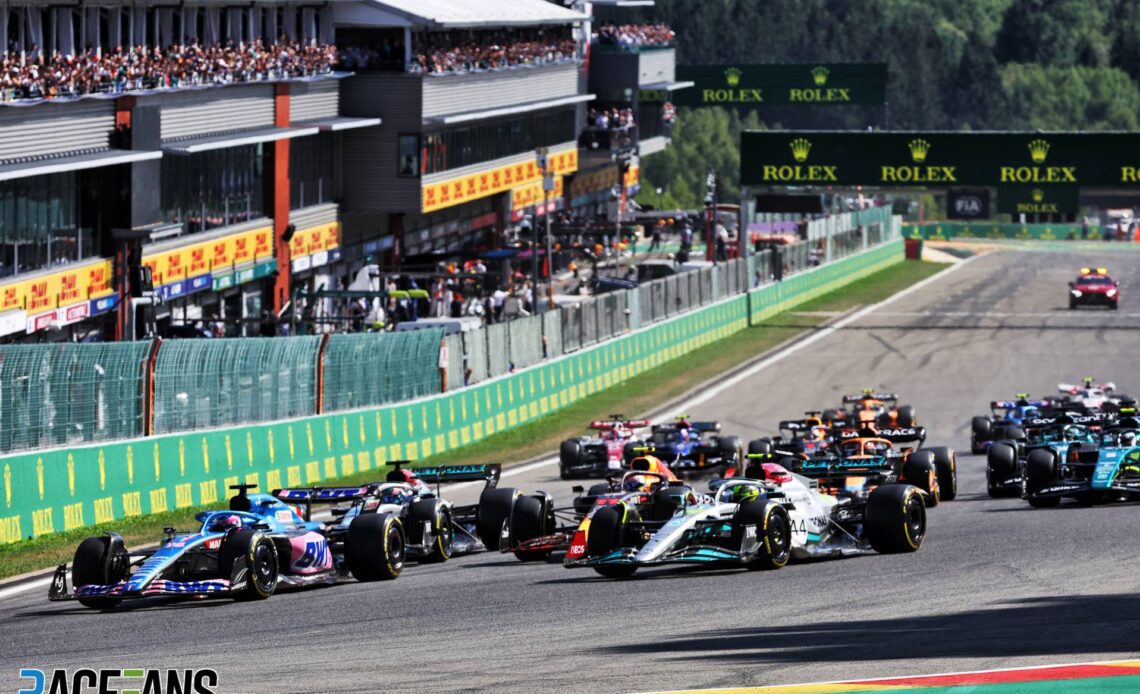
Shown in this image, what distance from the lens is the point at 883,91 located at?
12394 cm

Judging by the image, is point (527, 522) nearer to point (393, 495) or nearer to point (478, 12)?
point (393, 495)

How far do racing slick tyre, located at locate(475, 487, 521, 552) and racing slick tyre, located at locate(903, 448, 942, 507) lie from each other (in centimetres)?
620

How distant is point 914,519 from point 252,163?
129 ft

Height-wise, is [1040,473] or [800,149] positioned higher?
[800,149]

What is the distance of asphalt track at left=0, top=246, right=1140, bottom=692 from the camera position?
15.3 m

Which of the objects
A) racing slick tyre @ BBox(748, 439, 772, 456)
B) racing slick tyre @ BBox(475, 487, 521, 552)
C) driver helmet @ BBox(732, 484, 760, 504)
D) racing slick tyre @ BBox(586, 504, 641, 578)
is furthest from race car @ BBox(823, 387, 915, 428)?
racing slick tyre @ BBox(586, 504, 641, 578)

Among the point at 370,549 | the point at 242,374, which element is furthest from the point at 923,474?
the point at 242,374

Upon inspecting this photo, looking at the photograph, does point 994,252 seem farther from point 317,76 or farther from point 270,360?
point 270,360

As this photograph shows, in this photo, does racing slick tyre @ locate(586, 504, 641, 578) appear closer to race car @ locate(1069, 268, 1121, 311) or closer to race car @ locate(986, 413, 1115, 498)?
race car @ locate(986, 413, 1115, 498)

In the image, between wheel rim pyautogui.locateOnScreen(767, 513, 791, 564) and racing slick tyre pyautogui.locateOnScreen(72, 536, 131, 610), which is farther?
wheel rim pyautogui.locateOnScreen(767, 513, 791, 564)

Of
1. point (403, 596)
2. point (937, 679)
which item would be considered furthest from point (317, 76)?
point (937, 679)

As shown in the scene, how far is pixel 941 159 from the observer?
72.1 m

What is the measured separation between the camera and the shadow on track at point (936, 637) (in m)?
15.5

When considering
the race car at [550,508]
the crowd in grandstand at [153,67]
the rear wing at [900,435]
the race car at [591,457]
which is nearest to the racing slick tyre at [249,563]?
the race car at [550,508]
